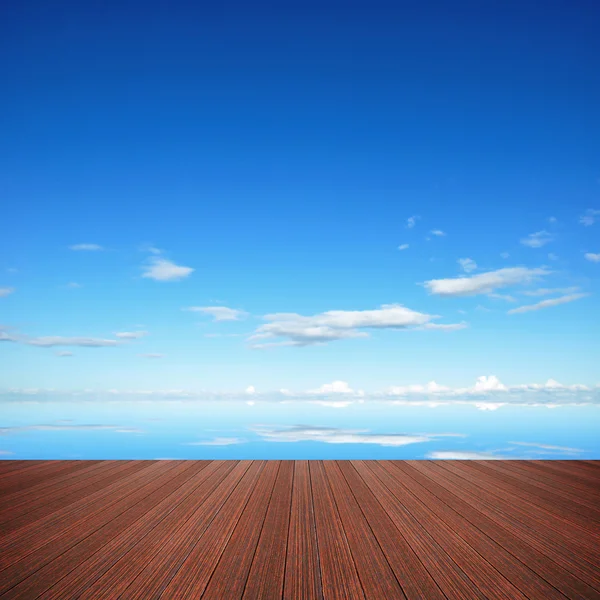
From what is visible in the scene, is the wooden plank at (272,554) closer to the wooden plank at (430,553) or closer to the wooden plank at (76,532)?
the wooden plank at (430,553)

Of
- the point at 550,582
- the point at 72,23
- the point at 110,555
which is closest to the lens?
the point at 550,582

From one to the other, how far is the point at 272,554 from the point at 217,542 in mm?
347

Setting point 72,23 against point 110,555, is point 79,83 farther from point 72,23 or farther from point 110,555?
point 110,555

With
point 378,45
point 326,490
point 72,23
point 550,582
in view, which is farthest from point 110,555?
point 378,45

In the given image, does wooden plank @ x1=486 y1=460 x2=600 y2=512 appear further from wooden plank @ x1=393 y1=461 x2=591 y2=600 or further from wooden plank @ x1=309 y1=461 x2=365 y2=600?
wooden plank @ x1=309 y1=461 x2=365 y2=600

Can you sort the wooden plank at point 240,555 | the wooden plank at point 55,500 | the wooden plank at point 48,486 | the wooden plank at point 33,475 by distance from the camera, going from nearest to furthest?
1. the wooden plank at point 240,555
2. the wooden plank at point 55,500
3. the wooden plank at point 48,486
4. the wooden plank at point 33,475

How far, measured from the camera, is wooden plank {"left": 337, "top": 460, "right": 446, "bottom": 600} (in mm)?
1770

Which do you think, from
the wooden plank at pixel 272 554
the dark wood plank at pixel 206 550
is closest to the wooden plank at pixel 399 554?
the wooden plank at pixel 272 554

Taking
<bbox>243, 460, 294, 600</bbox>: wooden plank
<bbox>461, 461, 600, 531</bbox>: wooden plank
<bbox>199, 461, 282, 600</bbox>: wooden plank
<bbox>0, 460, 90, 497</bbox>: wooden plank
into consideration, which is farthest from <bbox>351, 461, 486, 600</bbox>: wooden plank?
<bbox>0, 460, 90, 497</bbox>: wooden plank

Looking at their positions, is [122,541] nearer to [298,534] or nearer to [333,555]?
[298,534]

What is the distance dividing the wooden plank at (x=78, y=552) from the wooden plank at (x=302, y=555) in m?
0.99

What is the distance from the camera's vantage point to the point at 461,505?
121 inches

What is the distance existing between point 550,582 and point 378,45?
11.2 m

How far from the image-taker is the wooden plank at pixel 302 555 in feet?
5.76
